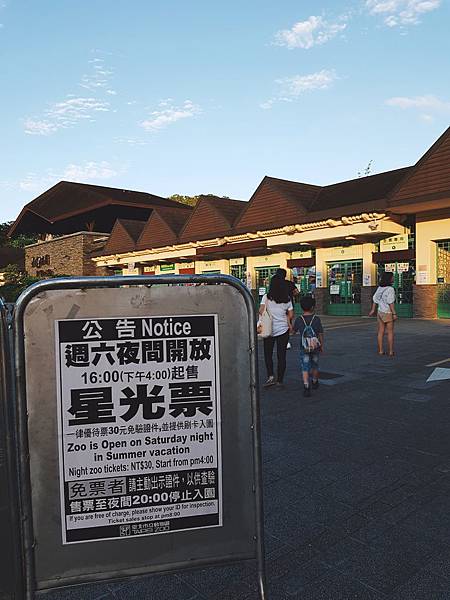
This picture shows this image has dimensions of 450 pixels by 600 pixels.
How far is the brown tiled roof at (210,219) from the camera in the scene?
26.9 m

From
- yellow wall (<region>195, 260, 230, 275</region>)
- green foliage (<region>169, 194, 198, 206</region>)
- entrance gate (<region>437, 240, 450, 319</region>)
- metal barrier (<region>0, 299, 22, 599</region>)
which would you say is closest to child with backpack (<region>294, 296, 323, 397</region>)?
metal barrier (<region>0, 299, 22, 599</region>)

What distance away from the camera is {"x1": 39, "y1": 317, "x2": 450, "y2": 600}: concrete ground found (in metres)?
2.57

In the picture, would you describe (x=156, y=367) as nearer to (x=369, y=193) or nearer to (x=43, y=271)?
(x=369, y=193)

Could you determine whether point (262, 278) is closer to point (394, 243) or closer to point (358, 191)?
point (358, 191)

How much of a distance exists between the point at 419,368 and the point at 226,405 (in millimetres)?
7217

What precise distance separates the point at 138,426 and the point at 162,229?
29869 millimetres

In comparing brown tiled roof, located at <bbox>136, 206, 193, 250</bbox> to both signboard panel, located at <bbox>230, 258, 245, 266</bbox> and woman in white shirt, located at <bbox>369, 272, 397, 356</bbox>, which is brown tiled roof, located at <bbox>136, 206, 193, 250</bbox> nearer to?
signboard panel, located at <bbox>230, 258, 245, 266</bbox>

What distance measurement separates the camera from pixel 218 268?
92.6ft

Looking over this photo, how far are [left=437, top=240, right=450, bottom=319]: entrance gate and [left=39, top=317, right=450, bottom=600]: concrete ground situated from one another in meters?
12.5

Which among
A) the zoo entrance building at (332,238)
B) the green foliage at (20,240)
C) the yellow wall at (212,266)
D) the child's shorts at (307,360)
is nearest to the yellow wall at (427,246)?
the zoo entrance building at (332,238)

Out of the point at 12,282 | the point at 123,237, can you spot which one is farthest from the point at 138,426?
the point at 12,282

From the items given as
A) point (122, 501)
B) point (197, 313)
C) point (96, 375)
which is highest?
point (197, 313)

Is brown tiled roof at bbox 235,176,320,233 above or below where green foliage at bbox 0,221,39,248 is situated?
below

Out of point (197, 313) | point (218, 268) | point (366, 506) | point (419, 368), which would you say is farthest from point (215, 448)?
point (218, 268)
